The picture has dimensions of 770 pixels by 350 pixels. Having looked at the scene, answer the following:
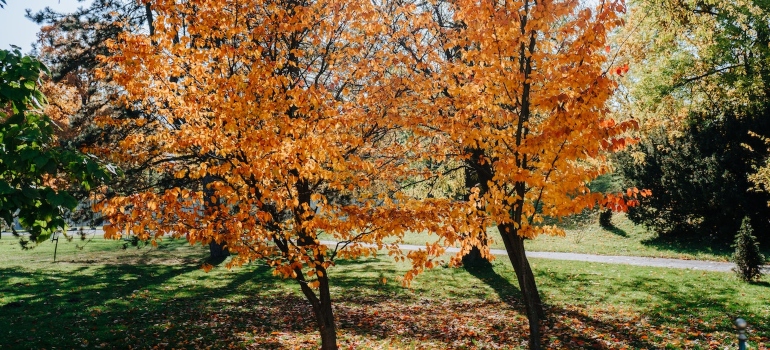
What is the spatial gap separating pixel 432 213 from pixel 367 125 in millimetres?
1846

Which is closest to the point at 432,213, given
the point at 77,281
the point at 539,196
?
the point at 539,196

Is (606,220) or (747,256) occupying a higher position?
(606,220)

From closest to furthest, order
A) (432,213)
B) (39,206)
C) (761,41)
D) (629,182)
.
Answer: (39,206)
(432,213)
(761,41)
(629,182)

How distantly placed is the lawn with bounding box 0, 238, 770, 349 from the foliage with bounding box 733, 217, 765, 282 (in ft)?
0.97

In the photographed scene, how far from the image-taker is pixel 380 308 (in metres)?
12.0

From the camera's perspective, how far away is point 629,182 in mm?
21953

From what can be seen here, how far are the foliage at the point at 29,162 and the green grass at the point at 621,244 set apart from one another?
1676cm

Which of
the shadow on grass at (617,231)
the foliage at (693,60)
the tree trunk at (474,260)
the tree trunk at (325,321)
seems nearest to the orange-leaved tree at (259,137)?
the tree trunk at (325,321)

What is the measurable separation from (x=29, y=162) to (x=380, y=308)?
9.29 metres

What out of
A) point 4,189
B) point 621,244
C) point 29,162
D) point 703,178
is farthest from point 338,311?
point 703,178

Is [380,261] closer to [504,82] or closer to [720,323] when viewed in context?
[720,323]

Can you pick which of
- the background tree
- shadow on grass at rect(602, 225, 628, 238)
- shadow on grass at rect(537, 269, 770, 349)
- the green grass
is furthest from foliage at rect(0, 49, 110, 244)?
shadow on grass at rect(602, 225, 628, 238)

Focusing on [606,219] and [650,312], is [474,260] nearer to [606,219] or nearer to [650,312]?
[650,312]

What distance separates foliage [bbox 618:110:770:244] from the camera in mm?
17359
